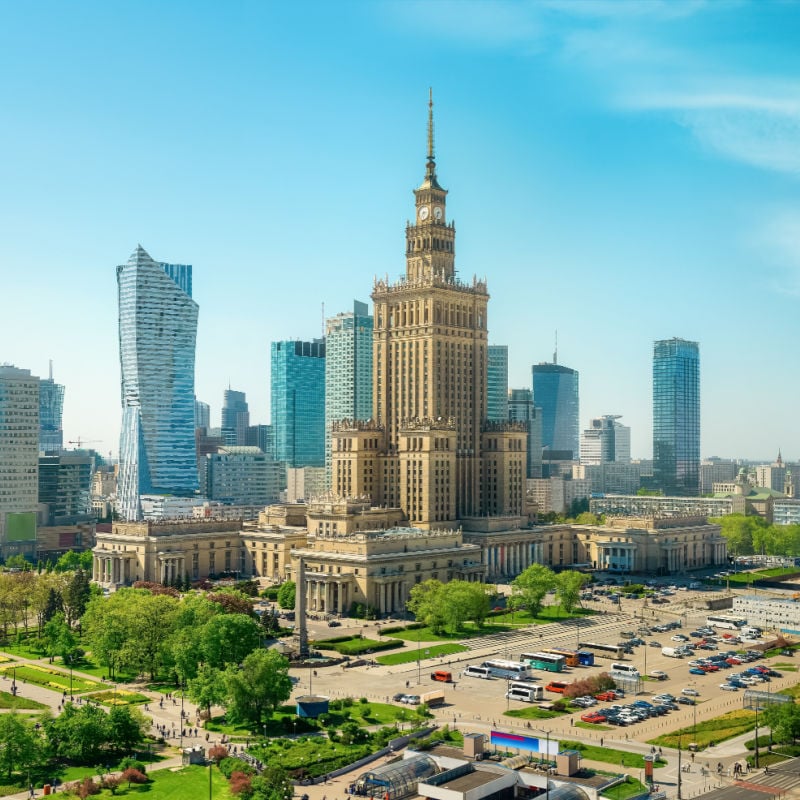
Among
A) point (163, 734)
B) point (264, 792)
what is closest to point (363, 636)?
point (163, 734)

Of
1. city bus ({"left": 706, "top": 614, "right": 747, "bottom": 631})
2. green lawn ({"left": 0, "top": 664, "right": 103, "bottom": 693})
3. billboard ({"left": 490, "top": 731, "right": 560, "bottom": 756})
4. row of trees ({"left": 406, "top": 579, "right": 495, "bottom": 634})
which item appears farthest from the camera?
city bus ({"left": 706, "top": 614, "right": 747, "bottom": 631})

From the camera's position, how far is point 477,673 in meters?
137

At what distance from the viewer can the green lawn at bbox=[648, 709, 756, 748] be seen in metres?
108

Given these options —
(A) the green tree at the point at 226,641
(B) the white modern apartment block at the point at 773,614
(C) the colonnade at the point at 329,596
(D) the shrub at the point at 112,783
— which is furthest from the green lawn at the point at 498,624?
(D) the shrub at the point at 112,783

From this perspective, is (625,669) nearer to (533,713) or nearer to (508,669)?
(508,669)

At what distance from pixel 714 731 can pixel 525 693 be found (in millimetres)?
22675

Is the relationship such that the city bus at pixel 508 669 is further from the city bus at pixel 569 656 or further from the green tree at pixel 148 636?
the green tree at pixel 148 636

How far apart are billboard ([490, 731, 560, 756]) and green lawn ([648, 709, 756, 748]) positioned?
1363 centimetres

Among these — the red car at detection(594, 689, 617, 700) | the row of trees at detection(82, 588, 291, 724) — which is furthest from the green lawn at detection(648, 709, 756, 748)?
the row of trees at detection(82, 588, 291, 724)

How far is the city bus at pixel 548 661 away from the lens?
142m

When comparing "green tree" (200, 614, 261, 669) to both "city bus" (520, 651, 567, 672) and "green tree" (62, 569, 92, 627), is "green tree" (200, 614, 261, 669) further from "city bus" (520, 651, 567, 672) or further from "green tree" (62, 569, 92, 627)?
"green tree" (62, 569, 92, 627)

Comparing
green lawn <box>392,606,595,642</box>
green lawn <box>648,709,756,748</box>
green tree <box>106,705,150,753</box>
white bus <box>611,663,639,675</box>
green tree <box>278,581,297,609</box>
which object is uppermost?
green tree <box>278,581,297,609</box>

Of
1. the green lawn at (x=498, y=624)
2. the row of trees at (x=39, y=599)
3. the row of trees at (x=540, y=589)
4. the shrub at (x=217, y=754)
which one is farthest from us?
the row of trees at (x=540, y=589)

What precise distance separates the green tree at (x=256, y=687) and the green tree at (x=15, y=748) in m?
21.1
